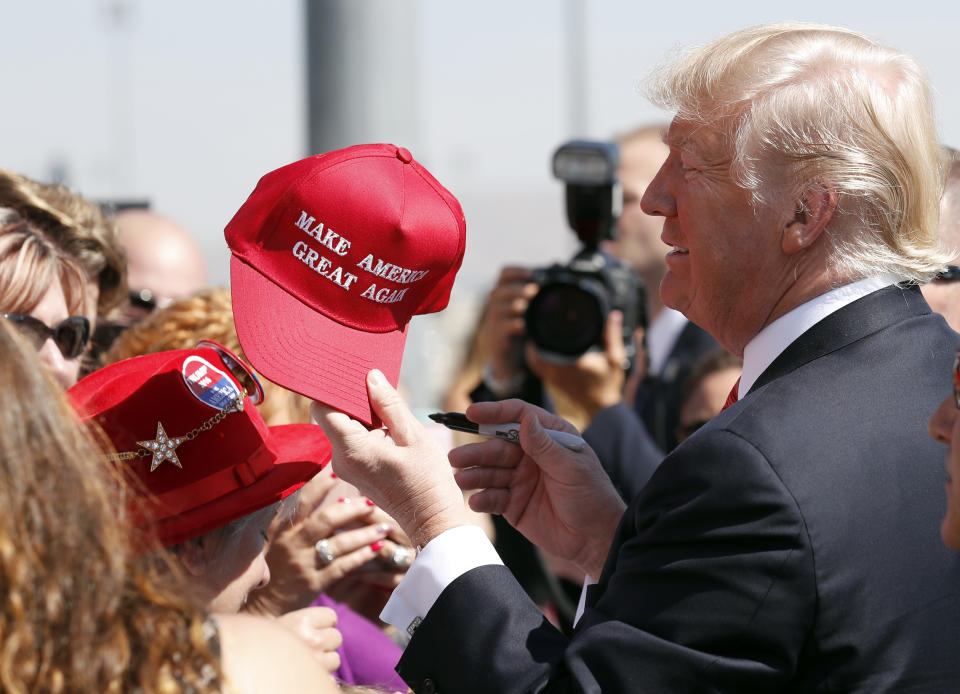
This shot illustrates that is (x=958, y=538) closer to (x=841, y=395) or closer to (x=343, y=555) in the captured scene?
(x=841, y=395)

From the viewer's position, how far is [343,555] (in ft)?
7.27

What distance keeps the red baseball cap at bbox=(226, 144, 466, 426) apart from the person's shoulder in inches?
19.8

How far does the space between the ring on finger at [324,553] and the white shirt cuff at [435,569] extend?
524 mm

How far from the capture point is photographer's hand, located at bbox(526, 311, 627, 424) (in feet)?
10.2

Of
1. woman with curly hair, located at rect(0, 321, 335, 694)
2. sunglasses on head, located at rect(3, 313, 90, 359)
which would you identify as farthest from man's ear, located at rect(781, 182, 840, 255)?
sunglasses on head, located at rect(3, 313, 90, 359)

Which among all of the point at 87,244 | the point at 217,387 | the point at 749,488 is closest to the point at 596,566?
the point at 749,488

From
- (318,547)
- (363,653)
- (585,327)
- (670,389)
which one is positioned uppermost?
(585,327)

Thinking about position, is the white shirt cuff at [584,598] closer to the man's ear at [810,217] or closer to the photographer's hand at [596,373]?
the man's ear at [810,217]

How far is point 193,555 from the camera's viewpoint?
1.68 metres

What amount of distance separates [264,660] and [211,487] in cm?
56

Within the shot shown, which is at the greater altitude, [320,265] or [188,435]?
[320,265]

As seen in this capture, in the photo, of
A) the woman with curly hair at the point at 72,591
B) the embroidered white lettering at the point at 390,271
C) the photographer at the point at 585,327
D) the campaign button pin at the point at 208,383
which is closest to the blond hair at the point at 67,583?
the woman with curly hair at the point at 72,591

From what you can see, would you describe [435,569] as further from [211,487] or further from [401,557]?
[401,557]

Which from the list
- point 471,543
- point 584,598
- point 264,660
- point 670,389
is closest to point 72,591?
point 264,660
